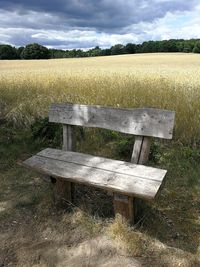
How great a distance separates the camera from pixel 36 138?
17.9ft

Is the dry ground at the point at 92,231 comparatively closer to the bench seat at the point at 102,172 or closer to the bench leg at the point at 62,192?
the bench leg at the point at 62,192

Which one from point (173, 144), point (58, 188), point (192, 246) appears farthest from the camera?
point (173, 144)

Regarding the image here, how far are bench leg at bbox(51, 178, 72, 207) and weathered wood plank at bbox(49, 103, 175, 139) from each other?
0.64 m

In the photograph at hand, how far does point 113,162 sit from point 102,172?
0.24 metres

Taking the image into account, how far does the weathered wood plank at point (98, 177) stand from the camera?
2570 mm

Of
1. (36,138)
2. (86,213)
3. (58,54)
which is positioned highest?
(86,213)

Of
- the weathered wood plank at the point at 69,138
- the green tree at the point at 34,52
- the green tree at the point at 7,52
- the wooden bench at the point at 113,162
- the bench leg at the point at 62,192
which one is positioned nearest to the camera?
the wooden bench at the point at 113,162

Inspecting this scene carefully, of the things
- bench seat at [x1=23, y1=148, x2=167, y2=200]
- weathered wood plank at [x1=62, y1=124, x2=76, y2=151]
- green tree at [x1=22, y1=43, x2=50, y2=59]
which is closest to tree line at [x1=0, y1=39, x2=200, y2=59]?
green tree at [x1=22, y1=43, x2=50, y2=59]

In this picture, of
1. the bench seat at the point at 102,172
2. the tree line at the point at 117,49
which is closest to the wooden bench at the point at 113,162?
the bench seat at the point at 102,172

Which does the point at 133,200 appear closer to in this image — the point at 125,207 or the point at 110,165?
the point at 125,207

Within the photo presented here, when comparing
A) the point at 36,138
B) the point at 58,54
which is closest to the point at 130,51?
the point at 58,54

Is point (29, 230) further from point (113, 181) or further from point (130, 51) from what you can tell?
point (130, 51)

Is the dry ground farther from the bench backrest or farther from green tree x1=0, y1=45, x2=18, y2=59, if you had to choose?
green tree x1=0, y1=45, x2=18, y2=59

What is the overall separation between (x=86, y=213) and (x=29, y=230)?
0.53m
